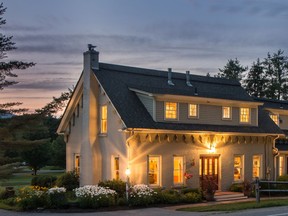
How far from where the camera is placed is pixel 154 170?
2675cm

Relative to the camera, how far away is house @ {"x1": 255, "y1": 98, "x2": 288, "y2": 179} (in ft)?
112

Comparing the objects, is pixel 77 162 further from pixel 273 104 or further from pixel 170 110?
pixel 273 104

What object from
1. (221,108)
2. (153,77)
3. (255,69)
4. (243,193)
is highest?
(255,69)

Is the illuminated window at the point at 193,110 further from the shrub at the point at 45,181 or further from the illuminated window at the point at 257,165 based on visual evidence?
the shrub at the point at 45,181

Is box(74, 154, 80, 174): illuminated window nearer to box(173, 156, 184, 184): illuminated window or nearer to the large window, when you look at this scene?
box(173, 156, 184, 184): illuminated window

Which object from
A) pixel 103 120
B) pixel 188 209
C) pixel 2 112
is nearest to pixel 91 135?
pixel 103 120

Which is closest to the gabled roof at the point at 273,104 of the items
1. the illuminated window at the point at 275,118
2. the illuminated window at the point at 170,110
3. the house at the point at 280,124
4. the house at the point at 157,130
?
the house at the point at 280,124

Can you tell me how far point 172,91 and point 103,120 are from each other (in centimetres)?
434

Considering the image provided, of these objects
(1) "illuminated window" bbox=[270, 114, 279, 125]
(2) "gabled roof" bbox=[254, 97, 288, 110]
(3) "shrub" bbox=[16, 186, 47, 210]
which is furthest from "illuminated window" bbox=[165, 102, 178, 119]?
(1) "illuminated window" bbox=[270, 114, 279, 125]

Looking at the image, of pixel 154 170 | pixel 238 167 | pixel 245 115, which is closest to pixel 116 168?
pixel 154 170

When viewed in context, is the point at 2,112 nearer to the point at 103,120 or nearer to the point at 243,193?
the point at 103,120

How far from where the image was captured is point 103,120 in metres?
28.2

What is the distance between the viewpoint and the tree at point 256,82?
2734 inches

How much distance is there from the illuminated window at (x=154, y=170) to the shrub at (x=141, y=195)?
6.58 ft
